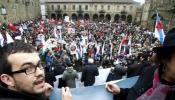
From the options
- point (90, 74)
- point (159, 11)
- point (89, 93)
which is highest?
point (159, 11)

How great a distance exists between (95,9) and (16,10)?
44.8 m

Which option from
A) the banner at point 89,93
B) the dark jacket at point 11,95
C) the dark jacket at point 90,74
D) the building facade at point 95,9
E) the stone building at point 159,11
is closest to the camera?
the dark jacket at point 11,95

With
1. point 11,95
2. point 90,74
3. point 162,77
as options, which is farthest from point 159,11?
point 11,95

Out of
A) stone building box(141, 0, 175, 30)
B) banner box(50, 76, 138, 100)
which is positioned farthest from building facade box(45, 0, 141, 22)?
banner box(50, 76, 138, 100)

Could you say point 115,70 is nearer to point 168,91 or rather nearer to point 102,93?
point 102,93

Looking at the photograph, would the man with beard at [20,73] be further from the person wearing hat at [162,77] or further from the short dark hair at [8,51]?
the person wearing hat at [162,77]

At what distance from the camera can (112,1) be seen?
289 feet

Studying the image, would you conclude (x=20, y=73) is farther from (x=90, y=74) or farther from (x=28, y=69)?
(x=90, y=74)

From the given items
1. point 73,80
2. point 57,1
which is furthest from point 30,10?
point 73,80

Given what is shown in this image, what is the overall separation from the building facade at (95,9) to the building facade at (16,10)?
81.7ft

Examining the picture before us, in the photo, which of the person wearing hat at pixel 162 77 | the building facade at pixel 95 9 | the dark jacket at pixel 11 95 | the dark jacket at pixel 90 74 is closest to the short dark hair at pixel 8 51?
the dark jacket at pixel 11 95

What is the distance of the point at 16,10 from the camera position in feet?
161

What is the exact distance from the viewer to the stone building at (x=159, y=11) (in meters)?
50.7

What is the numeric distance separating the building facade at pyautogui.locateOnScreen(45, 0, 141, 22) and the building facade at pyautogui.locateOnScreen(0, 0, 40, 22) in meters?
24.9
